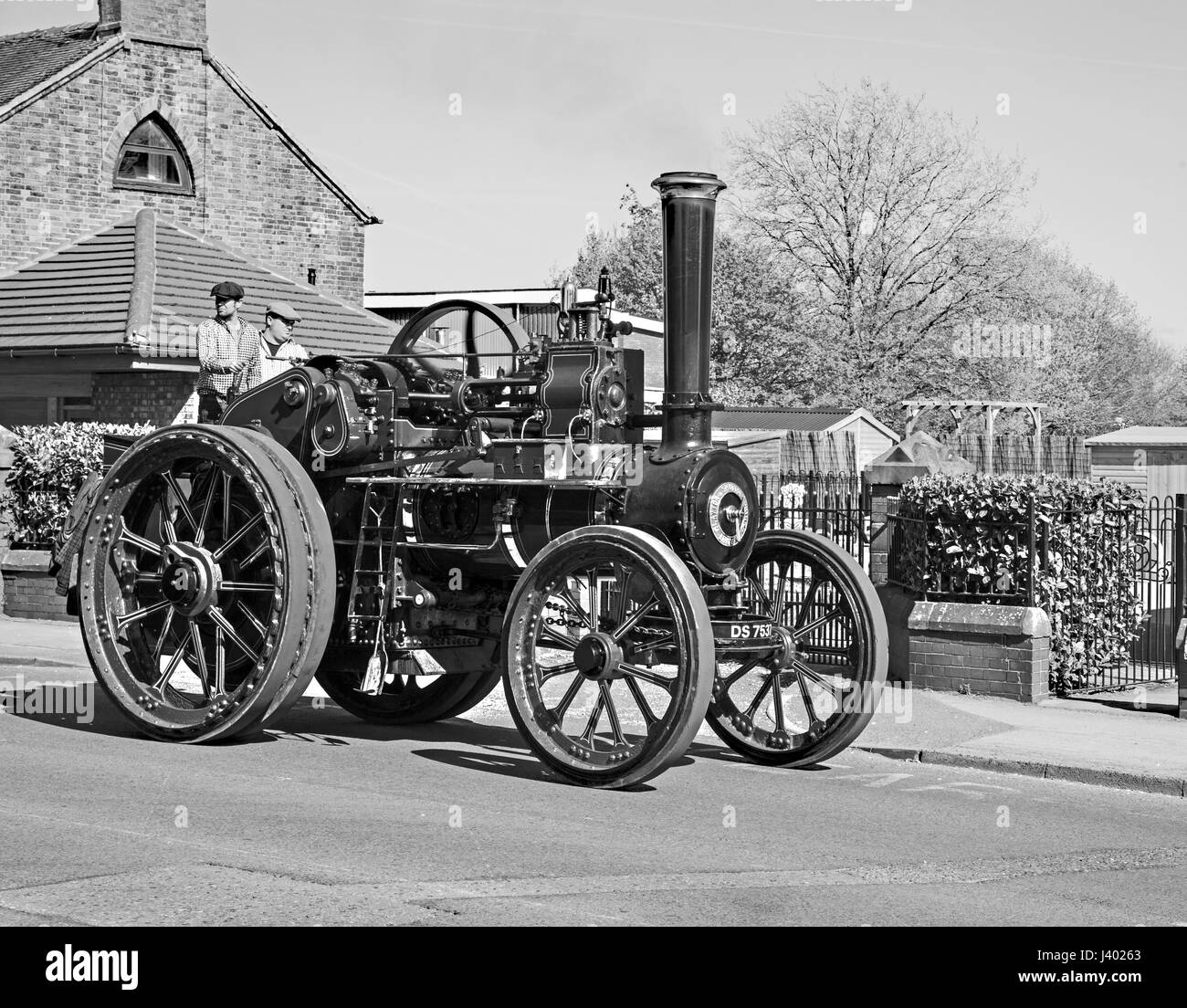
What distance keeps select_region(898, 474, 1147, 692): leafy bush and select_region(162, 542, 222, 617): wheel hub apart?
5.80 metres

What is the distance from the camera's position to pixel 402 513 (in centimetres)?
926

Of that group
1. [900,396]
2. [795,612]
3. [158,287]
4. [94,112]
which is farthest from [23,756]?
[900,396]

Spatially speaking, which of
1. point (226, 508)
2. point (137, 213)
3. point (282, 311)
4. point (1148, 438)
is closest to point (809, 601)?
point (226, 508)

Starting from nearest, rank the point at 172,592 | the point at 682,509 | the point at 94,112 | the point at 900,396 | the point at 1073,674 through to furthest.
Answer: the point at 682,509 < the point at 172,592 < the point at 1073,674 < the point at 94,112 < the point at 900,396

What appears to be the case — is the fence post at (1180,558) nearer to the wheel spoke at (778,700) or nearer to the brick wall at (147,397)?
the wheel spoke at (778,700)

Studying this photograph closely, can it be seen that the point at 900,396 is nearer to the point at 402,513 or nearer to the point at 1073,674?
the point at 1073,674

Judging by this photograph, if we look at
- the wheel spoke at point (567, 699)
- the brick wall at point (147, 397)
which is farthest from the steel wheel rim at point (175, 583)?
the brick wall at point (147, 397)

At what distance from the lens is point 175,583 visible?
9.11 meters

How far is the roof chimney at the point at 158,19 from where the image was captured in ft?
78.7

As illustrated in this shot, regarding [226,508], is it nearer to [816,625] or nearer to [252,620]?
[252,620]

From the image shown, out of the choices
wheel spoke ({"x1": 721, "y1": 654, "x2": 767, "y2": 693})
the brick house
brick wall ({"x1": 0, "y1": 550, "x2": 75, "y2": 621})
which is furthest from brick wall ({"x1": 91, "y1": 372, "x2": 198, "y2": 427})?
wheel spoke ({"x1": 721, "y1": 654, "x2": 767, "y2": 693})

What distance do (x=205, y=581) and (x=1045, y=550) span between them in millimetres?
6289

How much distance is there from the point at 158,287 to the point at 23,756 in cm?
1394

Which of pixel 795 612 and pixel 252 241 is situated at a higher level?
pixel 252 241
